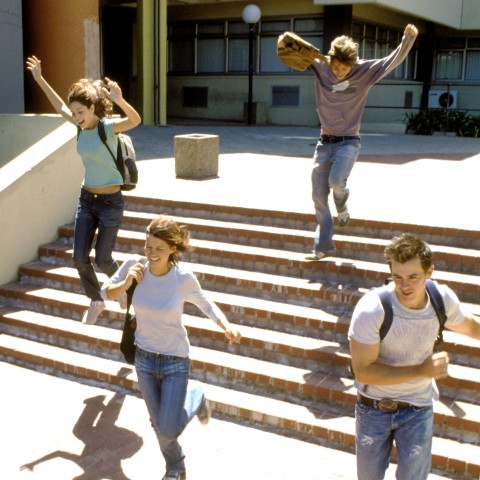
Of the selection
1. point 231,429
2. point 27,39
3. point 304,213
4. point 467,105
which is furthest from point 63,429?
point 467,105

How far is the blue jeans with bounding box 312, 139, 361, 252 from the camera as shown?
6.30 metres

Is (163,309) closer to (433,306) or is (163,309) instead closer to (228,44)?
(433,306)

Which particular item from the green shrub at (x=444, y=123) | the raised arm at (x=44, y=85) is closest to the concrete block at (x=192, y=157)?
the raised arm at (x=44, y=85)

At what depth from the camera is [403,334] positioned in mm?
3281

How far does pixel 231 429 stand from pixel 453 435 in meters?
1.61

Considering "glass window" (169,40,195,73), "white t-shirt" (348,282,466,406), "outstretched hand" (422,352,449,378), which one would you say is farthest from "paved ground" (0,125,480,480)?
"glass window" (169,40,195,73)

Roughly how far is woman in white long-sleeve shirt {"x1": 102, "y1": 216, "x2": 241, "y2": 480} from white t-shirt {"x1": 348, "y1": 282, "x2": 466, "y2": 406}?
0.98 m

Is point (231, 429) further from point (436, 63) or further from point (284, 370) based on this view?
point (436, 63)

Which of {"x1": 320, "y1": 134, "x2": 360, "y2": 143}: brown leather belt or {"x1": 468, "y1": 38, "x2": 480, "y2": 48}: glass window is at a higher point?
{"x1": 468, "y1": 38, "x2": 480, "y2": 48}: glass window

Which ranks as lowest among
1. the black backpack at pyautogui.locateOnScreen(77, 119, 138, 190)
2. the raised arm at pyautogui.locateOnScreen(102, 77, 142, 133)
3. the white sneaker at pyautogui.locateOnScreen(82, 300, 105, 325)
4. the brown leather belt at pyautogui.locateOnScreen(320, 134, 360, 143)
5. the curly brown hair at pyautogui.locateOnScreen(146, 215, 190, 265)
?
the white sneaker at pyautogui.locateOnScreen(82, 300, 105, 325)

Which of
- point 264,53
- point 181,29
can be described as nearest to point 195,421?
point 264,53

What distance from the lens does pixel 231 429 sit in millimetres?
5266

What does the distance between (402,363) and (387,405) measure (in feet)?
0.74

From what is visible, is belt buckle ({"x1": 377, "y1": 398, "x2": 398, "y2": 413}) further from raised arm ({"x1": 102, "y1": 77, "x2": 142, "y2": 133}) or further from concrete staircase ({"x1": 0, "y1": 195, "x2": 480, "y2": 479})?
raised arm ({"x1": 102, "y1": 77, "x2": 142, "y2": 133})
